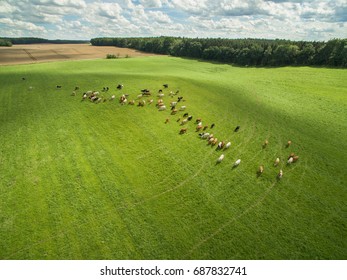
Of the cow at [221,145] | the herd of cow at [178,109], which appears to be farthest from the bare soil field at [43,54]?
the cow at [221,145]

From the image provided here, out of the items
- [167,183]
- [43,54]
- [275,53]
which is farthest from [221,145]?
[43,54]

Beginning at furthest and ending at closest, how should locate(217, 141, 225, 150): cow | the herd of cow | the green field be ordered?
1. locate(217, 141, 225, 150): cow
2. the herd of cow
3. the green field

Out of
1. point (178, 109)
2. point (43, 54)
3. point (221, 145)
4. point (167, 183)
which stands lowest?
point (43, 54)

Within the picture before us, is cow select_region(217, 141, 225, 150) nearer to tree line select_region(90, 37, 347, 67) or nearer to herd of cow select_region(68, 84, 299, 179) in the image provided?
herd of cow select_region(68, 84, 299, 179)

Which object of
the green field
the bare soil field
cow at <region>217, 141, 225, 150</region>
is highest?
cow at <region>217, 141, 225, 150</region>

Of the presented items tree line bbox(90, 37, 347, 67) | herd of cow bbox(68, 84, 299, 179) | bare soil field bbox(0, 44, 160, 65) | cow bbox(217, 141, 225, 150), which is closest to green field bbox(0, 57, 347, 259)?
herd of cow bbox(68, 84, 299, 179)

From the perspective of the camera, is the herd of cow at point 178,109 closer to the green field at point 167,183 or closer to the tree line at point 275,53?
the green field at point 167,183

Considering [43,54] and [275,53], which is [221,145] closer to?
[275,53]

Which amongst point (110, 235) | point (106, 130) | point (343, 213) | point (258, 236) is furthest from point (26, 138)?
point (343, 213)

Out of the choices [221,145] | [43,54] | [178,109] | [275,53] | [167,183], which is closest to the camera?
[167,183]
